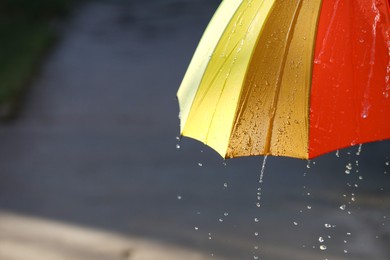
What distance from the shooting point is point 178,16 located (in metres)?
13.0

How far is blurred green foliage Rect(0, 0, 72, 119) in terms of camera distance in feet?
31.7

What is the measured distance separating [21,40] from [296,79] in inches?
377

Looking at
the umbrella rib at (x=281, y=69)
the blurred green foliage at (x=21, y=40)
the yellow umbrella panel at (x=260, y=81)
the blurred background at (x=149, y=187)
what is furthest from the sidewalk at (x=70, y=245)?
the blurred green foliage at (x=21, y=40)

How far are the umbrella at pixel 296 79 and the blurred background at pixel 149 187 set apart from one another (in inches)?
18.2

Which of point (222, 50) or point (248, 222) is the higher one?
point (248, 222)

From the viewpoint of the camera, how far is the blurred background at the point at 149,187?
5.66 metres

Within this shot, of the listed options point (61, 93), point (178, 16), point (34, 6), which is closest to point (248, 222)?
point (61, 93)

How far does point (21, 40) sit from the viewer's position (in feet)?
40.8

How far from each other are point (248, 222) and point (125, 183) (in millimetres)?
1256

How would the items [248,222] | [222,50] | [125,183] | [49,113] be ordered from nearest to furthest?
[222,50] → [248,222] → [125,183] → [49,113]

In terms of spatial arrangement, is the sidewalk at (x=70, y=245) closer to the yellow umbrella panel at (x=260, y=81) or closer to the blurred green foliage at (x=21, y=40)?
the yellow umbrella panel at (x=260, y=81)

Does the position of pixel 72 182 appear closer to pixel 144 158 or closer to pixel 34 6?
pixel 144 158

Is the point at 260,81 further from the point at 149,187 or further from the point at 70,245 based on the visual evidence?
the point at 149,187

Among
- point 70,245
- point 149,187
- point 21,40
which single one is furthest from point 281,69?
point 21,40
